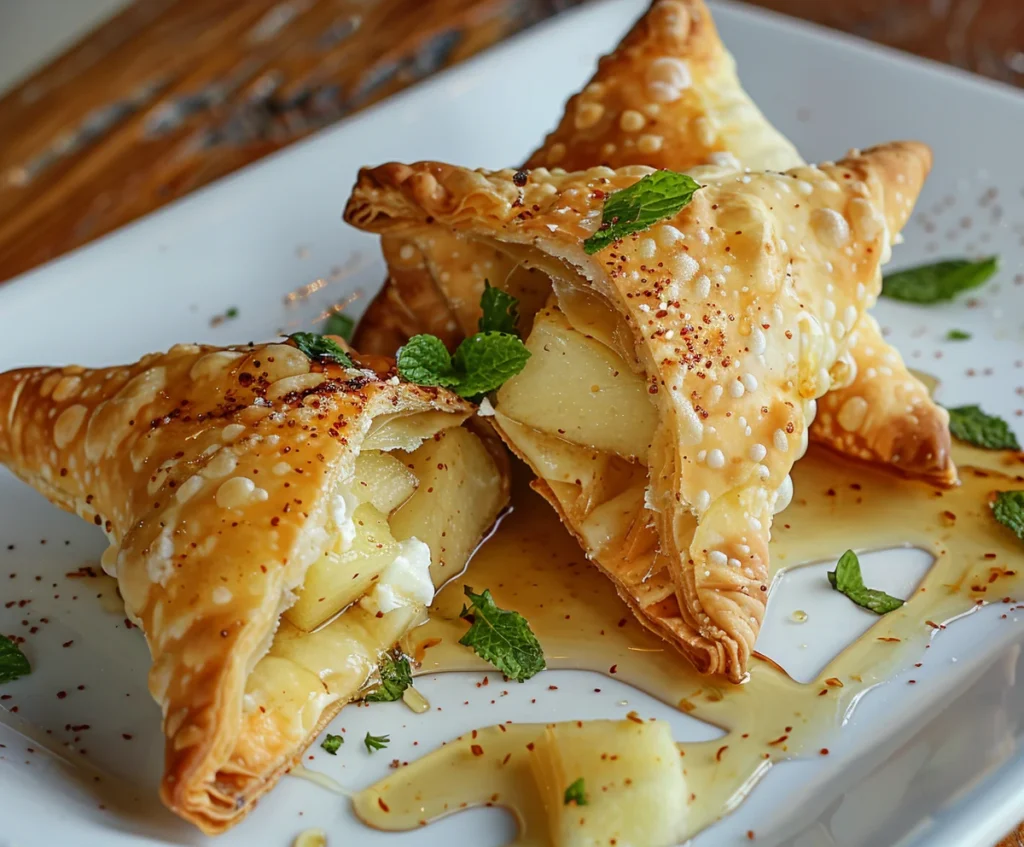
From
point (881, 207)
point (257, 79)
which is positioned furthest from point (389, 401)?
point (257, 79)

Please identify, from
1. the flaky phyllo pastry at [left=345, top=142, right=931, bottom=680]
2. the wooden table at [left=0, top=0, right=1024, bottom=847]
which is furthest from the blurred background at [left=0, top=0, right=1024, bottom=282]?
the flaky phyllo pastry at [left=345, top=142, right=931, bottom=680]

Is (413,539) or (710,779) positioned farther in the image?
(413,539)

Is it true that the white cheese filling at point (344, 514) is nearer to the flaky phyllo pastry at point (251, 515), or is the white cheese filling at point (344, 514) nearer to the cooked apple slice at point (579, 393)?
the flaky phyllo pastry at point (251, 515)

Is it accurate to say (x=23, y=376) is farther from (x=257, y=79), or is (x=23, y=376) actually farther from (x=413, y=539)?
(x=257, y=79)

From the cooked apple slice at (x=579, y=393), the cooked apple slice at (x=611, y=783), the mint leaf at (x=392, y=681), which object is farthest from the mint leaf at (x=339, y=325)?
the cooked apple slice at (x=611, y=783)

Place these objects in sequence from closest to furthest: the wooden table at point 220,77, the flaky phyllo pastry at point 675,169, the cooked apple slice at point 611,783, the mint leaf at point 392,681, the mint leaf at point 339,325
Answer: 1. the cooked apple slice at point 611,783
2. the mint leaf at point 392,681
3. the flaky phyllo pastry at point 675,169
4. the mint leaf at point 339,325
5. the wooden table at point 220,77

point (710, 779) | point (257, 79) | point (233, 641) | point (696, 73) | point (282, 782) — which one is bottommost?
point (710, 779)

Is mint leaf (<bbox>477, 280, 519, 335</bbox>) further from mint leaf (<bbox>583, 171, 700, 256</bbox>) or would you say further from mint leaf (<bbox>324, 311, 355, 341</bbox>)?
mint leaf (<bbox>324, 311, 355, 341</bbox>)
